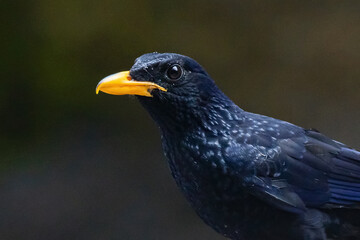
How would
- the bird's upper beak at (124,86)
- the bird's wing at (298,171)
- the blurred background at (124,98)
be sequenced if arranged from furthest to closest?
the blurred background at (124,98), the bird's wing at (298,171), the bird's upper beak at (124,86)

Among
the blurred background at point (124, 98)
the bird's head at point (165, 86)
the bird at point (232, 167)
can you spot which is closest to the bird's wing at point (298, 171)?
the bird at point (232, 167)

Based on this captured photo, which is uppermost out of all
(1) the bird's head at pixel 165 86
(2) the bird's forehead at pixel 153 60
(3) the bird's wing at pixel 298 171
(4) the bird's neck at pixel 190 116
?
(2) the bird's forehead at pixel 153 60

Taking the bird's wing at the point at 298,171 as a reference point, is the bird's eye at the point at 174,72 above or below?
above

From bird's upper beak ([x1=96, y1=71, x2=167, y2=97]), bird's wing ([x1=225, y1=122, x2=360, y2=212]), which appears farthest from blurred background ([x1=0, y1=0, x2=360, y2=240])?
bird's upper beak ([x1=96, y1=71, x2=167, y2=97])

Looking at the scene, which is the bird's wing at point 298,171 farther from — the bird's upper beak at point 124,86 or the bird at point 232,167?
the bird's upper beak at point 124,86

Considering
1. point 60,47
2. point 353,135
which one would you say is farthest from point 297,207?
point 60,47

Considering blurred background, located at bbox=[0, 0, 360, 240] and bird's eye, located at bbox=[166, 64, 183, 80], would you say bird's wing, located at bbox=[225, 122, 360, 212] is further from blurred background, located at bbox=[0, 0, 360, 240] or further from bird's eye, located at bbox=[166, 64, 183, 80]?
blurred background, located at bbox=[0, 0, 360, 240]

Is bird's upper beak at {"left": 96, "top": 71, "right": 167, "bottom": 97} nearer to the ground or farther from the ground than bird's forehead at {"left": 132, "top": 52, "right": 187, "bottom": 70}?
nearer to the ground

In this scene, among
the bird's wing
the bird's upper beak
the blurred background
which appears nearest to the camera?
the bird's upper beak

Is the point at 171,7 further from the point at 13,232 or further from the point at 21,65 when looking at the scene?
the point at 13,232
